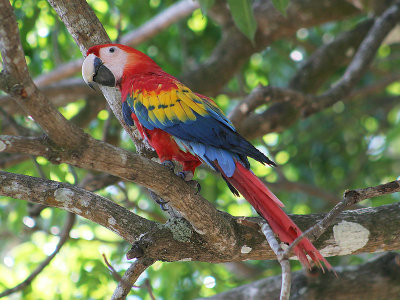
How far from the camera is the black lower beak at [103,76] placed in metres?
2.83

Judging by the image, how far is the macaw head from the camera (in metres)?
2.77

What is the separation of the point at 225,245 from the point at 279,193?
2.94m

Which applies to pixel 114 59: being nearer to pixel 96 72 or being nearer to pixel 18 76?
pixel 96 72

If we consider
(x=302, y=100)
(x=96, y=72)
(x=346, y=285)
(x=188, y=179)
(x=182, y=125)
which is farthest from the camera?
(x=302, y=100)

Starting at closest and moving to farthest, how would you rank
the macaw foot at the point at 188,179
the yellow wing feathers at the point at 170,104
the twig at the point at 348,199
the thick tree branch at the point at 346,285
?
the twig at the point at 348,199 < the macaw foot at the point at 188,179 < the yellow wing feathers at the point at 170,104 < the thick tree branch at the point at 346,285

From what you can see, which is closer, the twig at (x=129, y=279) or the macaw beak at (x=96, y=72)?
the twig at (x=129, y=279)

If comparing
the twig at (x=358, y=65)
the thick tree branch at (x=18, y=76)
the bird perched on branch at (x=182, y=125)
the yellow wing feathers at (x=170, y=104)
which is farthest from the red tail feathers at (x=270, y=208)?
the twig at (x=358, y=65)

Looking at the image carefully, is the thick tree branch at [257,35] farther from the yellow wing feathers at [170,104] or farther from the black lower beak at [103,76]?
the yellow wing feathers at [170,104]

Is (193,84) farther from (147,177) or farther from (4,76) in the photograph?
(4,76)

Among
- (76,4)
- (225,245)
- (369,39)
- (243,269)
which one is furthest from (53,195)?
(369,39)

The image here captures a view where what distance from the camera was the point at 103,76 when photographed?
2883mm

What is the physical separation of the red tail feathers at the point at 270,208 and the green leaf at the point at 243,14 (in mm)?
1005

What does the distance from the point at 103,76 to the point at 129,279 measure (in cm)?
132

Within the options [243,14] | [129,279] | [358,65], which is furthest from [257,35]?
[129,279]
